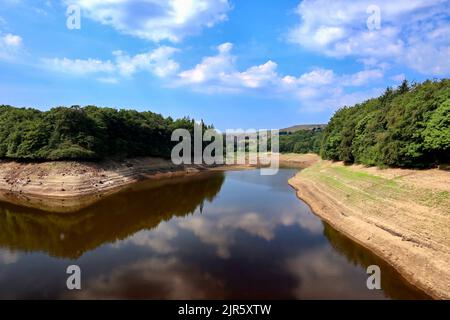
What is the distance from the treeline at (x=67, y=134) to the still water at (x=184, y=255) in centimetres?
1448

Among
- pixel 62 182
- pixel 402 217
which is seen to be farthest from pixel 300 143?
pixel 402 217

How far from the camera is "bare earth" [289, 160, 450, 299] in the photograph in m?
19.2

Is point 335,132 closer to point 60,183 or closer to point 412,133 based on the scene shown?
point 412,133

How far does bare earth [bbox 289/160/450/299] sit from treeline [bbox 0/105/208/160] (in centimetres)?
3932

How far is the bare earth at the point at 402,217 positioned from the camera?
19.2 metres

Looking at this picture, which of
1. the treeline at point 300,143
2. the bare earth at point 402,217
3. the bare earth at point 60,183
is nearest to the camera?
the bare earth at point 402,217

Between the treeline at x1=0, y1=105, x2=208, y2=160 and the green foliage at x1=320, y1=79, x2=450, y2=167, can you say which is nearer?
the green foliage at x1=320, y1=79, x2=450, y2=167

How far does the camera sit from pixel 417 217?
78.4 ft

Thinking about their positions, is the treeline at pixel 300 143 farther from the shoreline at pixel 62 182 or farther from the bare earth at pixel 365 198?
the shoreline at pixel 62 182

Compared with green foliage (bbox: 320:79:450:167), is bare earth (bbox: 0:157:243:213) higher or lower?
lower

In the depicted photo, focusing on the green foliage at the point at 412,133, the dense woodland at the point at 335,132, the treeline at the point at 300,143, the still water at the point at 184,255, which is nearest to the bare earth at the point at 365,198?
the still water at the point at 184,255

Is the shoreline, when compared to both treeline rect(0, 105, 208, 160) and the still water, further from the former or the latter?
the still water

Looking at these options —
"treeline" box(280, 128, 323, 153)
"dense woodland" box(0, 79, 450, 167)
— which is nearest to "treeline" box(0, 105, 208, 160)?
"dense woodland" box(0, 79, 450, 167)

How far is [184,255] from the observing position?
23656 millimetres
